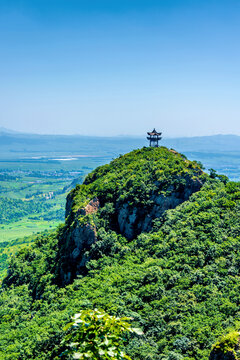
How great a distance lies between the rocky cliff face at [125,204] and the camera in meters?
47.2

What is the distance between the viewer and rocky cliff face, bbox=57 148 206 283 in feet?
155

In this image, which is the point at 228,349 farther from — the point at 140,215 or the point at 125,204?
the point at 125,204

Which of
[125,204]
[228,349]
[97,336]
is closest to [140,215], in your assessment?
[125,204]

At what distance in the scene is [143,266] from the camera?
39.5 meters

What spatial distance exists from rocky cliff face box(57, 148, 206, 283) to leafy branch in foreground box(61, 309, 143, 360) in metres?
38.9

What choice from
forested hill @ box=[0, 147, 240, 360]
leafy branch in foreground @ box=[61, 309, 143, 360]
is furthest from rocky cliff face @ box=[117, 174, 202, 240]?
leafy branch in foreground @ box=[61, 309, 143, 360]

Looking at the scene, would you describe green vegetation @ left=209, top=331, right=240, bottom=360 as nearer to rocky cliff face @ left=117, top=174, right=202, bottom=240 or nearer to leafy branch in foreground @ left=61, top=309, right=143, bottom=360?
leafy branch in foreground @ left=61, top=309, right=143, bottom=360

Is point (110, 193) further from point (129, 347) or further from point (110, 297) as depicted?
point (129, 347)

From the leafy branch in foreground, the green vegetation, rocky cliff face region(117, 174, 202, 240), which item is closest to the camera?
the leafy branch in foreground

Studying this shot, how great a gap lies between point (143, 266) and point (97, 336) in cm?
3292

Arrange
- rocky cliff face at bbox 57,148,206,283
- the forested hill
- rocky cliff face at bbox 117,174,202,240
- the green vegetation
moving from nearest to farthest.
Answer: the green vegetation → the forested hill → rocky cliff face at bbox 57,148,206,283 → rocky cliff face at bbox 117,174,202,240

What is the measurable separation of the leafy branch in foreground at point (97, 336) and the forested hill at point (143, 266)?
48.3ft

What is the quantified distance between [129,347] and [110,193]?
30231 millimetres

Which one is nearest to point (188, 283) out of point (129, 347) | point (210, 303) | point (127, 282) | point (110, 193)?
point (210, 303)
